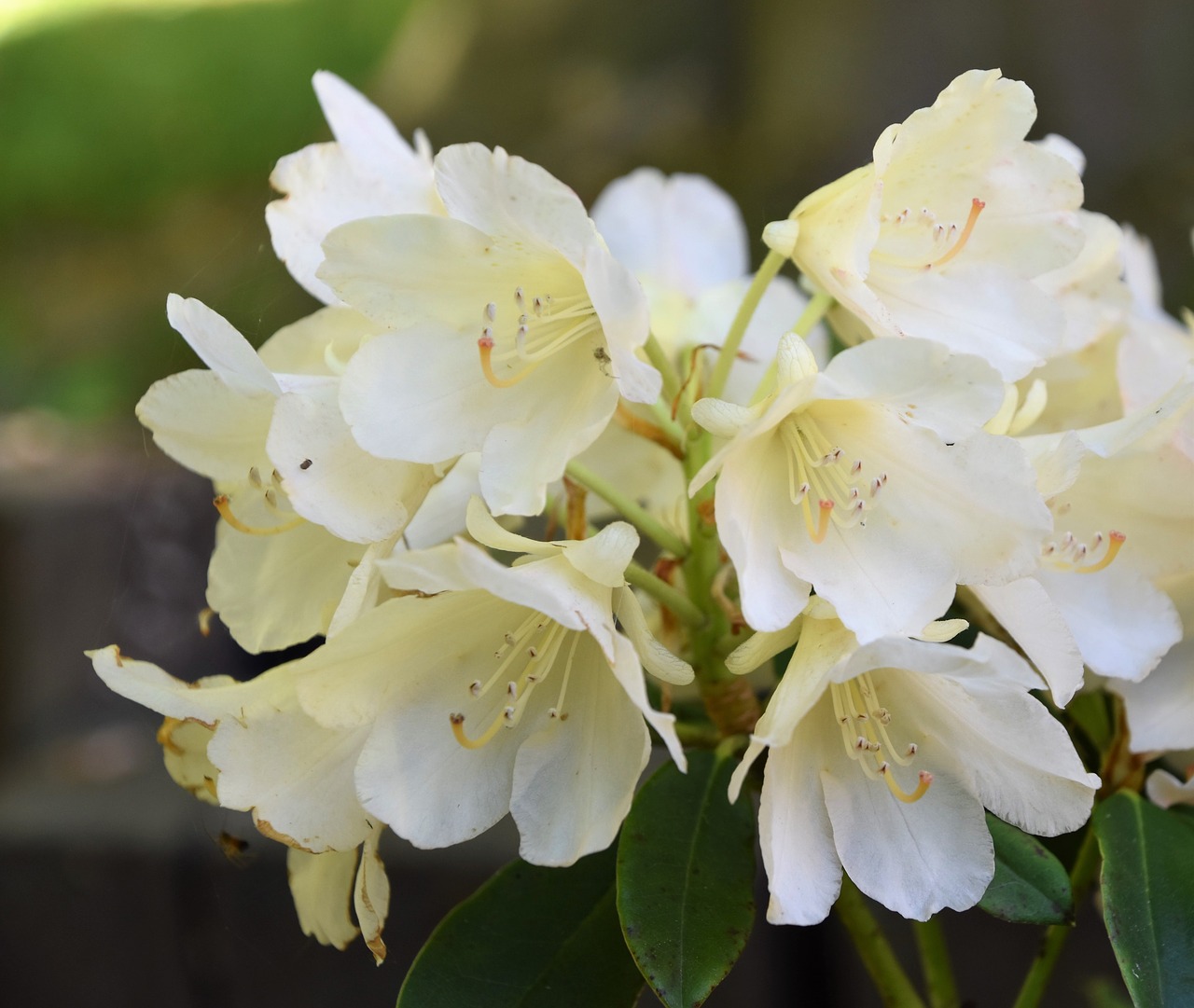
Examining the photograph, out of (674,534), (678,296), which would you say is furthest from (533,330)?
(678,296)

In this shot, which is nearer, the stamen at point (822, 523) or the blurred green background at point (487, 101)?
the stamen at point (822, 523)

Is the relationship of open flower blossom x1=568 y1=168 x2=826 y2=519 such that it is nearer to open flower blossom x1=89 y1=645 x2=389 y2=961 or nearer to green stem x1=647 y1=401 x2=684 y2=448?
green stem x1=647 y1=401 x2=684 y2=448

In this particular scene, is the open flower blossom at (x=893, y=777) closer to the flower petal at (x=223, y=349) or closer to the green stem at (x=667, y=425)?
the green stem at (x=667, y=425)

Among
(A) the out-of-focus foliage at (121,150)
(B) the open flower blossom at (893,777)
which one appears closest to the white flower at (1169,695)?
(B) the open flower blossom at (893,777)

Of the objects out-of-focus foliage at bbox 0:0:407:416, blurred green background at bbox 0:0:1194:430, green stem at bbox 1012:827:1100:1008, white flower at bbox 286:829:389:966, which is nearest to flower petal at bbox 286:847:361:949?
white flower at bbox 286:829:389:966

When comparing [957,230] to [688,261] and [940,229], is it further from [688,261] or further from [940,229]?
[688,261]
